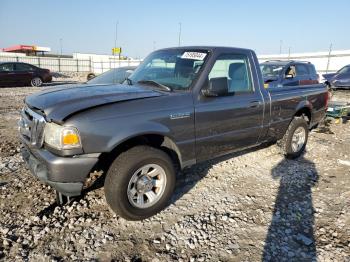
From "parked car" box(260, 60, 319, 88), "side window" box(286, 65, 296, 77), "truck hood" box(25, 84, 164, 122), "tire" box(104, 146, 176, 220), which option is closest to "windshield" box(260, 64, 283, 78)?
"parked car" box(260, 60, 319, 88)

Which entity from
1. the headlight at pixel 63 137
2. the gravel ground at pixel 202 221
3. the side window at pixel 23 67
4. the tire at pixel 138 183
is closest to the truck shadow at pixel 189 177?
the gravel ground at pixel 202 221

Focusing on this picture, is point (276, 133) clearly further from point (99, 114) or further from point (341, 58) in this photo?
point (341, 58)

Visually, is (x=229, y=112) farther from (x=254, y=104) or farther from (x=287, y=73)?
(x=287, y=73)

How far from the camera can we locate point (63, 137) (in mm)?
2785

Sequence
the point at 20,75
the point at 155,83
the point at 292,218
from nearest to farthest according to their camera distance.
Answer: the point at 292,218, the point at 155,83, the point at 20,75

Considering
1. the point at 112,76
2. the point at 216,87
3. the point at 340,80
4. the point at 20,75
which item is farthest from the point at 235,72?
the point at 20,75

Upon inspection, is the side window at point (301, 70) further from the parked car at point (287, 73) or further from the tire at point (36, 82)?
the tire at point (36, 82)

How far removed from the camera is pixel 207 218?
11.5 feet

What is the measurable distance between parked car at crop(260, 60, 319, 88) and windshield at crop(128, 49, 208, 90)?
6.83m

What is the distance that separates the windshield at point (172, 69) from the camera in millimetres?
3795

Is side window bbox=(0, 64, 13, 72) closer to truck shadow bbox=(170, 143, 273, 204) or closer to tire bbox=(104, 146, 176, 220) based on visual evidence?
truck shadow bbox=(170, 143, 273, 204)

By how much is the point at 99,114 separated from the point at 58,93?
84 centimetres

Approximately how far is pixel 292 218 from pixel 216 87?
5.92 feet

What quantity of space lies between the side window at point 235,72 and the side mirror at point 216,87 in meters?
0.32
